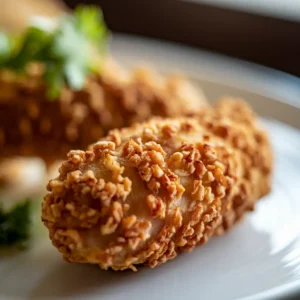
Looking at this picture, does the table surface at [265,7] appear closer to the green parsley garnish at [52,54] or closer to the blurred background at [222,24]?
the blurred background at [222,24]

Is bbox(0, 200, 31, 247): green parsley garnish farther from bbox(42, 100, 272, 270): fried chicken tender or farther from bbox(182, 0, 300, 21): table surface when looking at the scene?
bbox(182, 0, 300, 21): table surface

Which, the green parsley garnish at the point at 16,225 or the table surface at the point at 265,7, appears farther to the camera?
the table surface at the point at 265,7

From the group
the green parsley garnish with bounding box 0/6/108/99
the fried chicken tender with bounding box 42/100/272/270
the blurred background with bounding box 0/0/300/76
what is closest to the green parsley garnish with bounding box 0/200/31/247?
the fried chicken tender with bounding box 42/100/272/270

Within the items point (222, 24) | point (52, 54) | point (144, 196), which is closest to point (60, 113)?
point (52, 54)

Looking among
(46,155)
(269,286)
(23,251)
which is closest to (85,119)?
(46,155)

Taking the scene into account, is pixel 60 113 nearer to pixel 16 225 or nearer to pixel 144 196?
pixel 16 225

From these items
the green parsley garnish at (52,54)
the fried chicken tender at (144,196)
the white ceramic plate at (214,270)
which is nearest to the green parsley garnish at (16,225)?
the white ceramic plate at (214,270)
